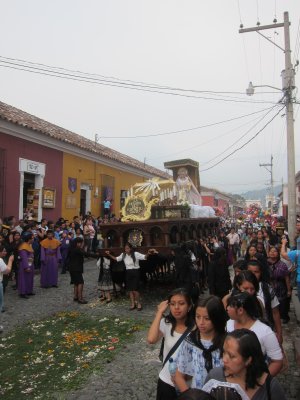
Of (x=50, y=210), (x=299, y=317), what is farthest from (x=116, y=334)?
(x=50, y=210)

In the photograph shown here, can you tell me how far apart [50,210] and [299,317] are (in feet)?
35.8

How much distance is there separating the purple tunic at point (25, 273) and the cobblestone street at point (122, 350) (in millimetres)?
261

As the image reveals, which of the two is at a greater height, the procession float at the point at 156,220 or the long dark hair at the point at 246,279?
the procession float at the point at 156,220

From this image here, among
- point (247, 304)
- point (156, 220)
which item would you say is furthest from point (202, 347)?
point (156, 220)

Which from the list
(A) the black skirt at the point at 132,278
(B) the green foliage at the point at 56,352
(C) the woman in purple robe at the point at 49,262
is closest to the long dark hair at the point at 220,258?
(B) the green foliage at the point at 56,352

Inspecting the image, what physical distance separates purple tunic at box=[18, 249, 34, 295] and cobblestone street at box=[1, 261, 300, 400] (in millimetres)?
261

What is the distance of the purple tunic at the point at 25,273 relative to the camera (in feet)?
30.2

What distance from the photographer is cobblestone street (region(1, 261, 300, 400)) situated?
14.7 ft

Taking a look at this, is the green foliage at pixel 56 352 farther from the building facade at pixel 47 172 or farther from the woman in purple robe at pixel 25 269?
the building facade at pixel 47 172

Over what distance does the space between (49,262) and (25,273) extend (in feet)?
3.86

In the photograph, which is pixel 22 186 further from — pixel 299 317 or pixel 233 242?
pixel 299 317

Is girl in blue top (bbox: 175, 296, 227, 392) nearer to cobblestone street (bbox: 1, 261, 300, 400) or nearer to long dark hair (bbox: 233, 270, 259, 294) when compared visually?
long dark hair (bbox: 233, 270, 259, 294)

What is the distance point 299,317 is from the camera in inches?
295

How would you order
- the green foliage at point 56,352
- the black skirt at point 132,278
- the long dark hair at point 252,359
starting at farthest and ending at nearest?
the black skirt at point 132,278
the green foliage at point 56,352
the long dark hair at point 252,359
